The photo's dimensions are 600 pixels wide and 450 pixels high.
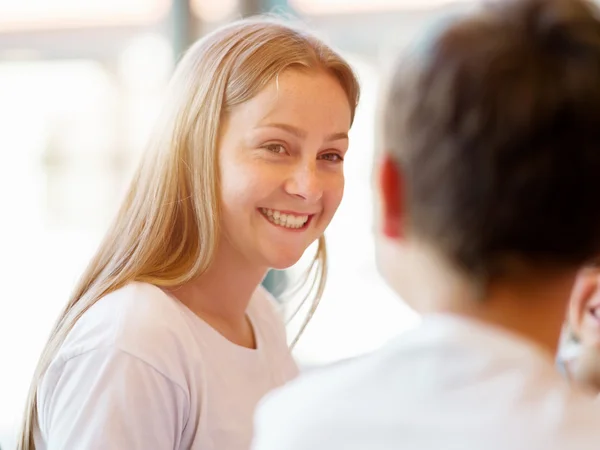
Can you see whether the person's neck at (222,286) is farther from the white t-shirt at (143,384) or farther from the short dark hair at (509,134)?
the short dark hair at (509,134)

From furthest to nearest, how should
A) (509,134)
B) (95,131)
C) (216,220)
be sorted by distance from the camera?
(95,131) → (216,220) → (509,134)

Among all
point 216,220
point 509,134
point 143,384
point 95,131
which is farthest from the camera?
point 95,131

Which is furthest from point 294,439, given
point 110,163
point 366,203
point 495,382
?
point 110,163

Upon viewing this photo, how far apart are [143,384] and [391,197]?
0.62 metres

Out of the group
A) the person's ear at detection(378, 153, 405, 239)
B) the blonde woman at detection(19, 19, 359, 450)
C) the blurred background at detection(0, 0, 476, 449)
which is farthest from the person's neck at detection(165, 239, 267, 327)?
the blurred background at detection(0, 0, 476, 449)

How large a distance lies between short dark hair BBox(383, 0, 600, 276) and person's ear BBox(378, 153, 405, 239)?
0.10 feet

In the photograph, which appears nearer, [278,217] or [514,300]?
[514,300]

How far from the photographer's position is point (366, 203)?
2793mm

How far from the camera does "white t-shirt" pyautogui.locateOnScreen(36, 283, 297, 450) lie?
3.93 ft

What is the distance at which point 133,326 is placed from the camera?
4.04 ft

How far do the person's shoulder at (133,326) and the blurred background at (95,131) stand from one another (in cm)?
153

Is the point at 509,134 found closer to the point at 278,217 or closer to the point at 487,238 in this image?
the point at 487,238

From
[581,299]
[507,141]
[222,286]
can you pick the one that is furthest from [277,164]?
[507,141]

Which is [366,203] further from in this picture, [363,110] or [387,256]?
[387,256]
